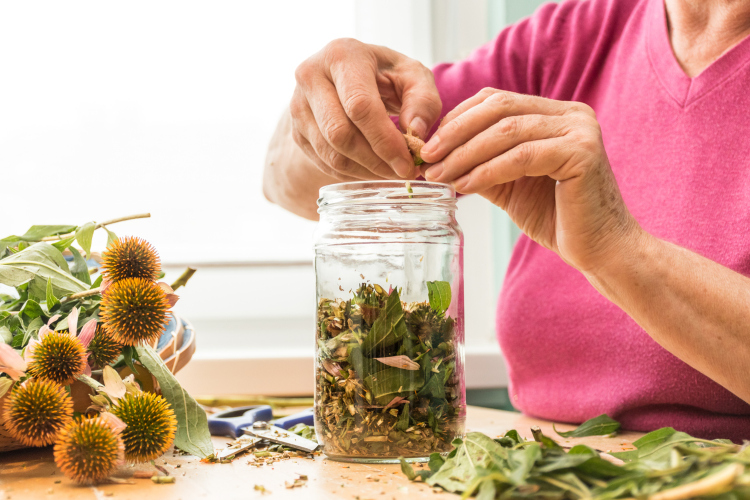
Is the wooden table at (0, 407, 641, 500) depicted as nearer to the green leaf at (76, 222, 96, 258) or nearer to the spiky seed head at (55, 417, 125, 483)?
the spiky seed head at (55, 417, 125, 483)

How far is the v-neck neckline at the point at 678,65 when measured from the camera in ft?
2.68

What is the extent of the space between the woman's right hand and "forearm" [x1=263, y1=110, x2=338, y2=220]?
0.68 ft

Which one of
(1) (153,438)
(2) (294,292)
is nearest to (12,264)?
(1) (153,438)

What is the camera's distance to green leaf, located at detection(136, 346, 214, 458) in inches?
22.6

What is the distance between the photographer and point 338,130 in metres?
0.66

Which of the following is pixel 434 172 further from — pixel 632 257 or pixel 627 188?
pixel 627 188

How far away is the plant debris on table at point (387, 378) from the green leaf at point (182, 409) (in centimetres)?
11

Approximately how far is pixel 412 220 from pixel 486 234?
0.90 meters

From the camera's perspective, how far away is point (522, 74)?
106cm

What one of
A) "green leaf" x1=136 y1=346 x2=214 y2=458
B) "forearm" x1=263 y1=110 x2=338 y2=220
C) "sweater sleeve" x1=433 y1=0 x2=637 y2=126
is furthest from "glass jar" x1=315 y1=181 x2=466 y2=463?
"sweater sleeve" x1=433 y1=0 x2=637 y2=126

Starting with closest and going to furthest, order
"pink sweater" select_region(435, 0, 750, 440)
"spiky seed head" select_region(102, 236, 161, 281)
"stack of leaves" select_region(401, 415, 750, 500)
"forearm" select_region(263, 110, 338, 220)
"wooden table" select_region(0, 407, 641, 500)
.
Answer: "stack of leaves" select_region(401, 415, 750, 500)
"wooden table" select_region(0, 407, 641, 500)
"spiky seed head" select_region(102, 236, 161, 281)
"pink sweater" select_region(435, 0, 750, 440)
"forearm" select_region(263, 110, 338, 220)

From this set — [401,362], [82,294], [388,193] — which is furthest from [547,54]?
[82,294]

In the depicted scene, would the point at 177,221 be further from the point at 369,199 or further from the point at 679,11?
the point at 679,11

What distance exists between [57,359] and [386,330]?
0.89 feet
